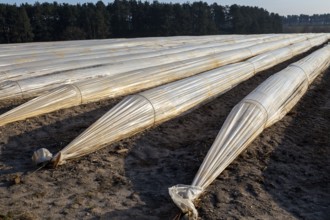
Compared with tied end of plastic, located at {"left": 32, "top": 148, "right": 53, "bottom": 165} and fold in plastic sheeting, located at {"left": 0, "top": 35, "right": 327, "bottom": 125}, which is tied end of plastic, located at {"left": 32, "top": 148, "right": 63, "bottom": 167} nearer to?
tied end of plastic, located at {"left": 32, "top": 148, "right": 53, "bottom": 165}

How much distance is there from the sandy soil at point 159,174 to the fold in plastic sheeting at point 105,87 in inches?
8.8

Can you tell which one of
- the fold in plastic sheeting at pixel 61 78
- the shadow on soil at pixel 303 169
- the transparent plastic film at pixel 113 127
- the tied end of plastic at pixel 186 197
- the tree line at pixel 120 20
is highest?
the tree line at pixel 120 20

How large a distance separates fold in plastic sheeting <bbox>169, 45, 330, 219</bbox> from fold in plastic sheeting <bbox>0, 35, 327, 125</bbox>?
313cm

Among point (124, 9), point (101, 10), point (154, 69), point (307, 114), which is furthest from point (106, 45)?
point (124, 9)

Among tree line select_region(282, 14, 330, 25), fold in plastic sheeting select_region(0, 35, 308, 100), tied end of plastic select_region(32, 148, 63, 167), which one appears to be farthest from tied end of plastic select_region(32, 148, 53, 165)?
tree line select_region(282, 14, 330, 25)

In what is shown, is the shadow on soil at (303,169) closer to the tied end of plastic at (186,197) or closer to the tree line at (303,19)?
the tied end of plastic at (186,197)

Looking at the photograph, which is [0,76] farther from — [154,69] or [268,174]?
[268,174]

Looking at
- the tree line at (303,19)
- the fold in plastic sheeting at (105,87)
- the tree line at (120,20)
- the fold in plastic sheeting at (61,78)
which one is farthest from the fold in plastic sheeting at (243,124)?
the tree line at (303,19)

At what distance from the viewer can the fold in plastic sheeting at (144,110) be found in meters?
5.47

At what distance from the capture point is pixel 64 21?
4447 cm

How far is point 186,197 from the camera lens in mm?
3938

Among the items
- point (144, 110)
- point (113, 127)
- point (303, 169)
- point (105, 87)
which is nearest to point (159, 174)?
point (113, 127)

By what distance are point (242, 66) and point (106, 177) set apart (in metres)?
7.59

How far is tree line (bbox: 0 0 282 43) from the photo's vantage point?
130 ft
